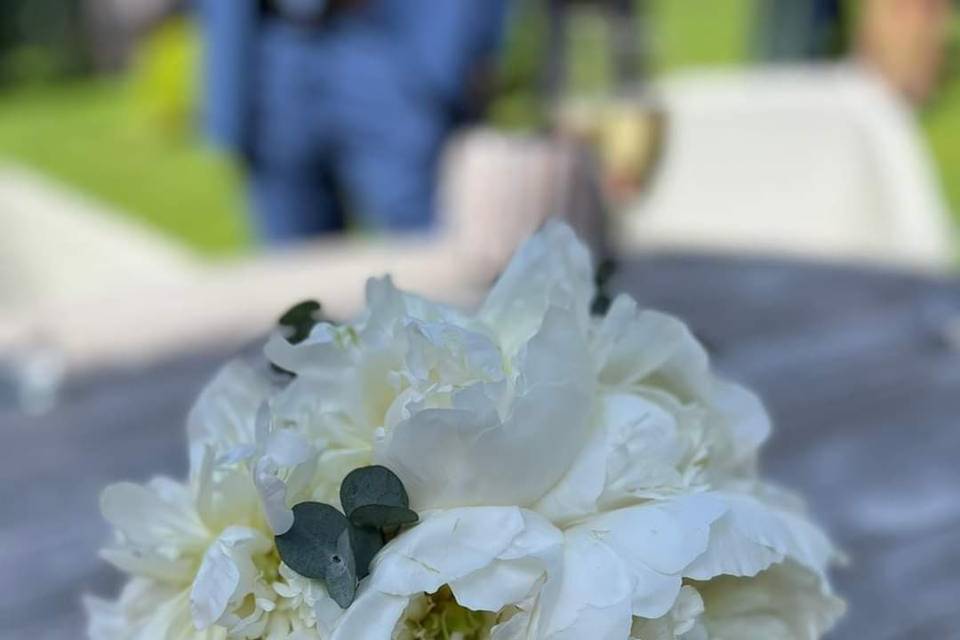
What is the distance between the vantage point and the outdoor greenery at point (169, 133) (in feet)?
13.7

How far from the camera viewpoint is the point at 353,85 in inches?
69.5

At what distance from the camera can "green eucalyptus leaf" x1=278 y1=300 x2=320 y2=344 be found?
34 centimetres

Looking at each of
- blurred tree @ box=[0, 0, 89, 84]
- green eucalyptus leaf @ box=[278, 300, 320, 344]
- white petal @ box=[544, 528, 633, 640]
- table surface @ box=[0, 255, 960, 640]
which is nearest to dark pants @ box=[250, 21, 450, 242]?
table surface @ box=[0, 255, 960, 640]

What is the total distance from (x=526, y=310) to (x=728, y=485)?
0.08 meters

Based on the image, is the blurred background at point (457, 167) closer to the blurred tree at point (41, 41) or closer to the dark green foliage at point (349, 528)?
the dark green foliage at point (349, 528)

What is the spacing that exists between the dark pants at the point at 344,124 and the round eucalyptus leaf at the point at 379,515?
1.56m

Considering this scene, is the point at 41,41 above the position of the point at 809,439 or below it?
below

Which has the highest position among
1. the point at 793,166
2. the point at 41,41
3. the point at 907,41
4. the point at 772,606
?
the point at 772,606

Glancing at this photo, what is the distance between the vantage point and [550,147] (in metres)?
0.98

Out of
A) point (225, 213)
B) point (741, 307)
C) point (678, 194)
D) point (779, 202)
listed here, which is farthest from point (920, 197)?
point (225, 213)

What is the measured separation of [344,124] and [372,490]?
158 cm

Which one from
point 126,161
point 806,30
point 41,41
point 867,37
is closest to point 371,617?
point 867,37

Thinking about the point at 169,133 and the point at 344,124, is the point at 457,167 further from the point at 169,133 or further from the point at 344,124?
the point at 169,133

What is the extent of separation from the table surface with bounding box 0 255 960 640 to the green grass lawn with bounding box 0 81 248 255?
116 inches
